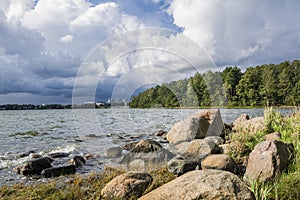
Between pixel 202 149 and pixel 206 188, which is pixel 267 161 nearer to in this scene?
pixel 206 188

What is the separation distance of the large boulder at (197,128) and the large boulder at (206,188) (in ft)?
21.5

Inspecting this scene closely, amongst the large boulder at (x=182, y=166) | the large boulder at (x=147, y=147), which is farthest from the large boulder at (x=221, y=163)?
the large boulder at (x=147, y=147)

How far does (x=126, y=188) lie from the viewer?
4.39m

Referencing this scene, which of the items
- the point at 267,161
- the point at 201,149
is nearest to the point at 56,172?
the point at 201,149

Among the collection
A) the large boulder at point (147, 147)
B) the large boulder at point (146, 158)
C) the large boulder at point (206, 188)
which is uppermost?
the large boulder at point (206, 188)

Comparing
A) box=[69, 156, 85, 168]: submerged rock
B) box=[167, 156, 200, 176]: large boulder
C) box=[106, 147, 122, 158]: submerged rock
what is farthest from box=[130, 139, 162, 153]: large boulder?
box=[167, 156, 200, 176]: large boulder

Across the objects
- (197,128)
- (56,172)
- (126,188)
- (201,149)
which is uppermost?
(197,128)

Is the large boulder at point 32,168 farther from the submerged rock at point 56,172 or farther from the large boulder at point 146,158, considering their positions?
the large boulder at point 146,158

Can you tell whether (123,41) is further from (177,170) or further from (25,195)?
(25,195)

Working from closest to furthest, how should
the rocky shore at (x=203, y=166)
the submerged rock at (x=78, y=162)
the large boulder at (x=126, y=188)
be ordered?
the rocky shore at (x=203, y=166), the large boulder at (x=126, y=188), the submerged rock at (x=78, y=162)

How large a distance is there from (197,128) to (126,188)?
22.1 feet

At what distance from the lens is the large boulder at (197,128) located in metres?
10.4

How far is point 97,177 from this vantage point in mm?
5879

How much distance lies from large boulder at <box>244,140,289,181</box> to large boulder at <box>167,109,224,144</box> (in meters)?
5.31
